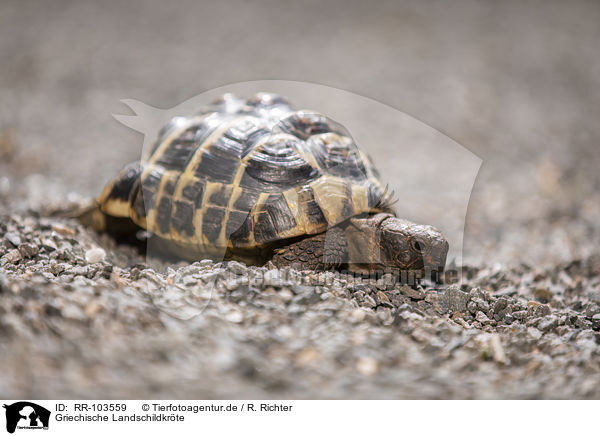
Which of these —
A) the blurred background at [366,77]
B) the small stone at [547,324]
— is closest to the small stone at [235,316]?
the small stone at [547,324]

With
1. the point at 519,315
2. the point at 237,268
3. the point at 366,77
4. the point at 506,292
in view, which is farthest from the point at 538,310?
the point at 366,77

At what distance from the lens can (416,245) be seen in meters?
2.49

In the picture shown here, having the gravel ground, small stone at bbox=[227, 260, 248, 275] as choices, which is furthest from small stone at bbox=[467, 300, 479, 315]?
small stone at bbox=[227, 260, 248, 275]

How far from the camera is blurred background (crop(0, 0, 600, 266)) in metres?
4.84

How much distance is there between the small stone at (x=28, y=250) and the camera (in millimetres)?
2722

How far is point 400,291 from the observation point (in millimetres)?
2545

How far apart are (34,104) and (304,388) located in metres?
6.77

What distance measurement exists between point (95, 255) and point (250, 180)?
1.19m

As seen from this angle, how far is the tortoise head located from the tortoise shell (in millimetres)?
126

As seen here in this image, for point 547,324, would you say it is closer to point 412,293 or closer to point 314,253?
point 412,293

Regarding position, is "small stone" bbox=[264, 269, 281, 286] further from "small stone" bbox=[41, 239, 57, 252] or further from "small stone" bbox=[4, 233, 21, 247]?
"small stone" bbox=[4, 233, 21, 247]
